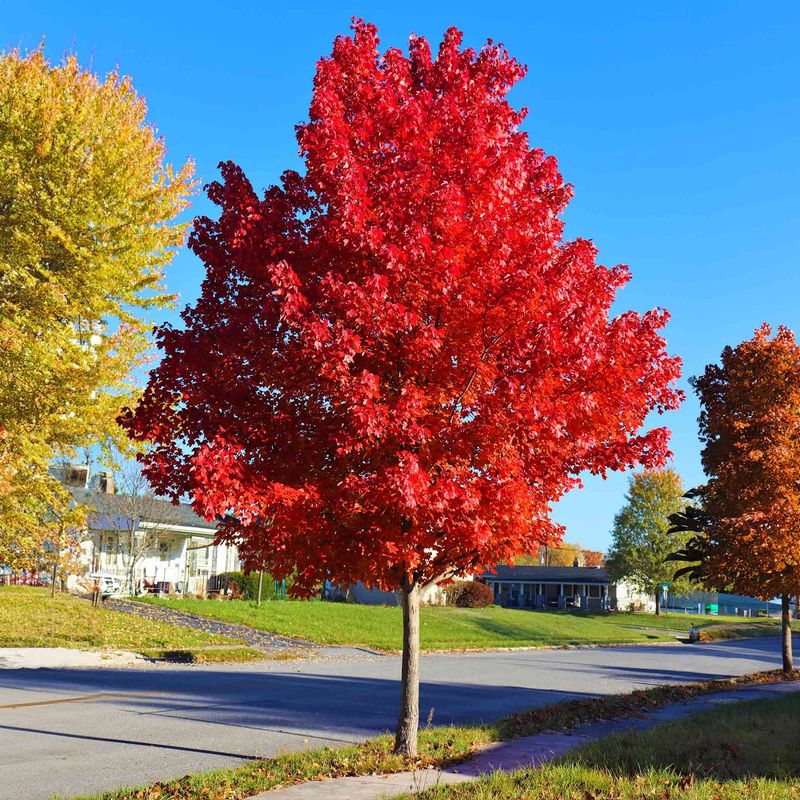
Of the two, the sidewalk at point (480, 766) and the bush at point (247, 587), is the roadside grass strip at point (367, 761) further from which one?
the bush at point (247, 587)

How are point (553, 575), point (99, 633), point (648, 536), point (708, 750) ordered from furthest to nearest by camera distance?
1. point (553, 575)
2. point (648, 536)
3. point (99, 633)
4. point (708, 750)

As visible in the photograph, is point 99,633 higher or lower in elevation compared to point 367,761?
lower

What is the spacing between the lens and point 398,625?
1312 inches

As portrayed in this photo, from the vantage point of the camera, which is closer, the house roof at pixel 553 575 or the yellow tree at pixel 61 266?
the yellow tree at pixel 61 266

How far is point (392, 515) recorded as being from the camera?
27.7ft

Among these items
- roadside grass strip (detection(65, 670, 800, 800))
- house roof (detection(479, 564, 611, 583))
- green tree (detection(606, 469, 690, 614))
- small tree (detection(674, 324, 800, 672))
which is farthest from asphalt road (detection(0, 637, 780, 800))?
house roof (detection(479, 564, 611, 583))

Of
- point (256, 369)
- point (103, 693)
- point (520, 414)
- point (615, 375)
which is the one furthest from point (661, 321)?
point (103, 693)

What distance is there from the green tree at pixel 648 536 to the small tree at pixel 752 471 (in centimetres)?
4216

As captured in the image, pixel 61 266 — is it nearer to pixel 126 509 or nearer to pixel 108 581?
pixel 126 509

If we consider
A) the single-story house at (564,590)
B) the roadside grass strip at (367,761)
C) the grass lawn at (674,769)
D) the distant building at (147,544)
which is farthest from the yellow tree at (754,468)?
the single-story house at (564,590)

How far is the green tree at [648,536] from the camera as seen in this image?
6331 cm

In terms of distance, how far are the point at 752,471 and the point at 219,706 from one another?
1369 cm

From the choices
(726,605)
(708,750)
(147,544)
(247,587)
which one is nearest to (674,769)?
(708,750)

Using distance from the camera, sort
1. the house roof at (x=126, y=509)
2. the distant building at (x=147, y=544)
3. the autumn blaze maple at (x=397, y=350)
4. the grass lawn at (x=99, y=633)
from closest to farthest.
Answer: the autumn blaze maple at (x=397, y=350)
the grass lawn at (x=99, y=633)
the house roof at (x=126, y=509)
the distant building at (x=147, y=544)
